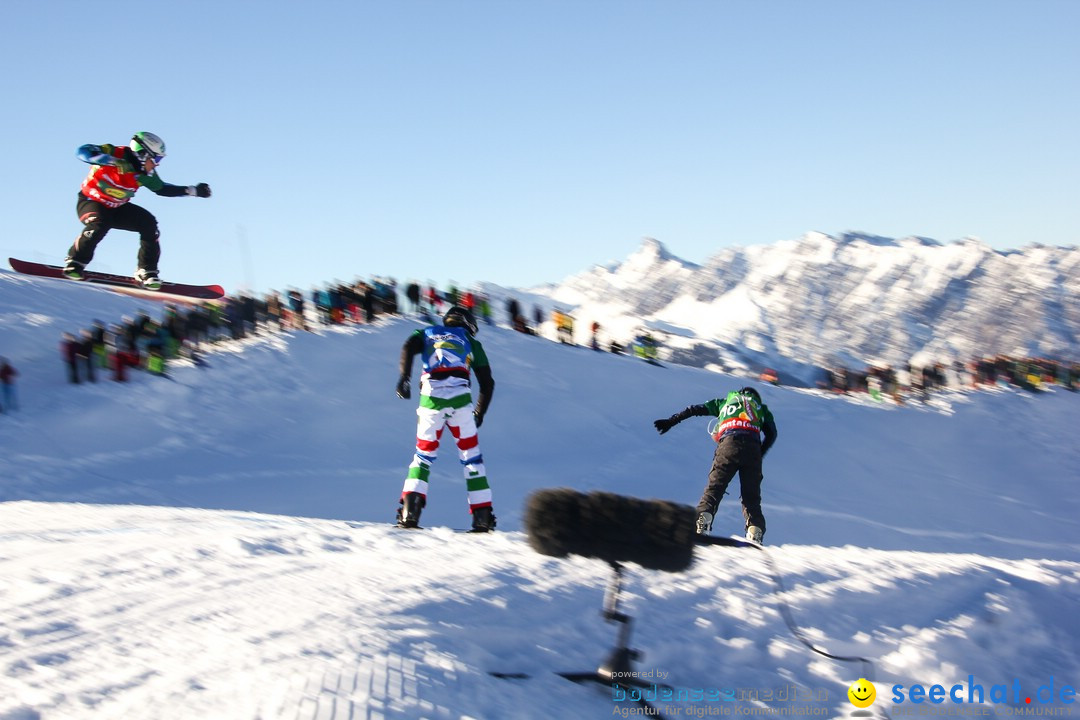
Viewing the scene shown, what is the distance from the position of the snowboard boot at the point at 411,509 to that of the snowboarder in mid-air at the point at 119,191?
878cm

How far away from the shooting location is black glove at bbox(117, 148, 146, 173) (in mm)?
12578

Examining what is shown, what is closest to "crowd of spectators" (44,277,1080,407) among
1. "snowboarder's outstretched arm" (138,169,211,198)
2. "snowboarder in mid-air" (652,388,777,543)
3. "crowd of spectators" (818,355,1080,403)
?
"crowd of spectators" (818,355,1080,403)

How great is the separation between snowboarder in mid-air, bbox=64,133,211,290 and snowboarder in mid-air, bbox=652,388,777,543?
9116mm

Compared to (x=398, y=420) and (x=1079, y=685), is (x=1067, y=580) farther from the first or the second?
(x=398, y=420)

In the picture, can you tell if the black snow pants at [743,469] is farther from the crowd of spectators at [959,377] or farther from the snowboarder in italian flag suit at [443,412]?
the crowd of spectators at [959,377]

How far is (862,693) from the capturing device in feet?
10.1

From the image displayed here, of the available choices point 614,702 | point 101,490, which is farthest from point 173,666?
point 101,490

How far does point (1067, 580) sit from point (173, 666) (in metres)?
4.45

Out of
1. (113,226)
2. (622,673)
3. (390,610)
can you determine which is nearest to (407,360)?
(390,610)

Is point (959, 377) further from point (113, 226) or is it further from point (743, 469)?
point (113, 226)

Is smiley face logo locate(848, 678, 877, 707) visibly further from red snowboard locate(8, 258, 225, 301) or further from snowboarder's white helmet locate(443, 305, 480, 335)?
red snowboard locate(8, 258, 225, 301)

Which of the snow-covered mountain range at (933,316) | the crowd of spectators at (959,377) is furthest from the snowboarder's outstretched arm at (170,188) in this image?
the snow-covered mountain range at (933,316)

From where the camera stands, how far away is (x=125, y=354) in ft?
44.8

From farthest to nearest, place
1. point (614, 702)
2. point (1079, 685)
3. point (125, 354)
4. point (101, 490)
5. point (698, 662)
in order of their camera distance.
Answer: point (125, 354) → point (101, 490) → point (1079, 685) → point (698, 662) → point (614, 702)
